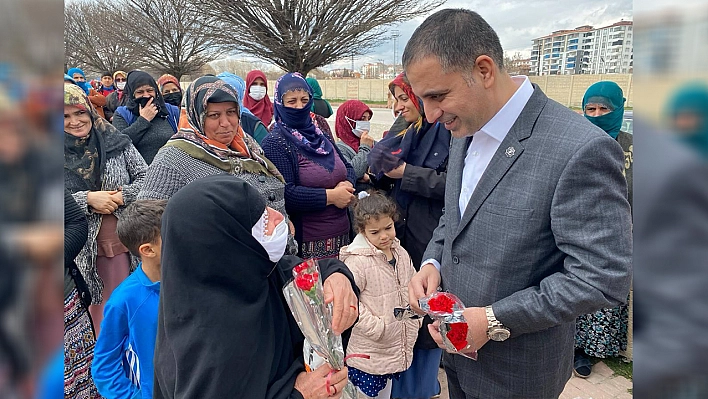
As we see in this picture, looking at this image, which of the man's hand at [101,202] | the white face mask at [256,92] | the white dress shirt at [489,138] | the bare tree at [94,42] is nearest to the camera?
the white dress shirt at [489,138]

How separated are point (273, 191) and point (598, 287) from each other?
1.88 metres

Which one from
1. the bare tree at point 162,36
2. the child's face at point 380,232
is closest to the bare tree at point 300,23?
the bare tree at point 162,36

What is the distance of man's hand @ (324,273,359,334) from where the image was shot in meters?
1.57

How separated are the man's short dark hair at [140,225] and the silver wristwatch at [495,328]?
1.57 meters

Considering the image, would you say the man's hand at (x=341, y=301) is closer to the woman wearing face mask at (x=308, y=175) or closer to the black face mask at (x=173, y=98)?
the woman wearing face mask at (x=308, y=175)

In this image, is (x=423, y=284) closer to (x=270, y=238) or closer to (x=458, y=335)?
(x=458, y=335)

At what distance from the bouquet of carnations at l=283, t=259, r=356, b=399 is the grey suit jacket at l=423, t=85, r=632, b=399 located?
1.71 feet

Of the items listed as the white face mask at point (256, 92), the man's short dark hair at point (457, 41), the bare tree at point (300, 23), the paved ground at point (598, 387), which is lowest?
the paved ground at point (598, 387)

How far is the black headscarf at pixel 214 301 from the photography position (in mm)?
1331

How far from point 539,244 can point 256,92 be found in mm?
4176

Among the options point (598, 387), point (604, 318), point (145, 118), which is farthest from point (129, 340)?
point (604, 318)

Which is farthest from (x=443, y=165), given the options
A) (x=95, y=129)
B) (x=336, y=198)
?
(x=95, y=129)

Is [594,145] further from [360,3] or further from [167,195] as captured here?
[360,3]

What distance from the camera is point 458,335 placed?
1513 millimetres
